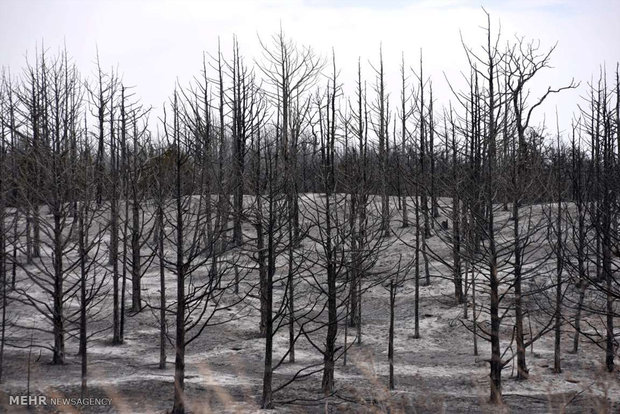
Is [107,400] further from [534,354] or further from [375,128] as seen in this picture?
[375,128]

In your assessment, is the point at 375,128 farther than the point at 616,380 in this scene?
Yes

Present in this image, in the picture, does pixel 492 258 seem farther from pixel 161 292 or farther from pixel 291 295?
pixel 161 292

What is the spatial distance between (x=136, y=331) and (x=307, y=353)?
19.6 ft

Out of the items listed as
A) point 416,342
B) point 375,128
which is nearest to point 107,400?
point 416,342

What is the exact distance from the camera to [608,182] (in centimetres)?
1048

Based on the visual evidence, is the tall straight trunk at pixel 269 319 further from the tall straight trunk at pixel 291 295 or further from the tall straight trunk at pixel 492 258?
the tall straight trunk at pixel 492 258

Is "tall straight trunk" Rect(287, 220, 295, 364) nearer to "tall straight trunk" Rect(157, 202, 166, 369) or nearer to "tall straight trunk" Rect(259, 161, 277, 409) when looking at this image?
"tall straight trunk" Rect(259, 161, 277, 409)

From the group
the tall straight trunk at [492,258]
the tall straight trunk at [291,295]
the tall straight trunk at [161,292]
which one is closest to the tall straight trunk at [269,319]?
the tall straight trunk at [291,295]

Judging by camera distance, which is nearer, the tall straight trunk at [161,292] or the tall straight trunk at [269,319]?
the tall straight trunk at [161,292]

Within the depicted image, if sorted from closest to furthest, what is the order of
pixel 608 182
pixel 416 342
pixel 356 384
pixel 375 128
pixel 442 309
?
1. pixel 608 182
2. pixel 356 384
3. pixel 416 342
4. pixel 442 309
5. pixel 375 128

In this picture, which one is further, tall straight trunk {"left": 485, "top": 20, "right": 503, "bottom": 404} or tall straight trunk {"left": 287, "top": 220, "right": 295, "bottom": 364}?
tall straight trunk {"left": 287, "top": 220, "right": 295, "bottom": 364}

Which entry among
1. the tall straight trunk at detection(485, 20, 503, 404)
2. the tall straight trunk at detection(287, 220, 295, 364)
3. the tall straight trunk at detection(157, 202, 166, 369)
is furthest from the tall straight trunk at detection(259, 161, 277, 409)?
the tall straight trunk at detection(485, 20, 503, 404)

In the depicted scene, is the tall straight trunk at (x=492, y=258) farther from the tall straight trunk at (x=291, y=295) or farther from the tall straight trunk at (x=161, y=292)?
the tall straight trunk at (x=161, y=292)

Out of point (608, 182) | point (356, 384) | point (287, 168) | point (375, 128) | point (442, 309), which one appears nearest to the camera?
point (608, 182)
